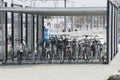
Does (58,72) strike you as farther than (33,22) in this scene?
No

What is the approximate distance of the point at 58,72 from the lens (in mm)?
19188

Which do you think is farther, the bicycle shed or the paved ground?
the bicycle shed

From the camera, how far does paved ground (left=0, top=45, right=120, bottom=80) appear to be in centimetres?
1747

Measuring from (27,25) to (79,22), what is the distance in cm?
6395

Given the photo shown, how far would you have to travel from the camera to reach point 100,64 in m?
22.4

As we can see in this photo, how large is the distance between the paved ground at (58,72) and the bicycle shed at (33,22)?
5.31 ft

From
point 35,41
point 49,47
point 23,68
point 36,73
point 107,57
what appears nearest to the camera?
point 36,73

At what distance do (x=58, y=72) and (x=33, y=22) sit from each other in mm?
9610

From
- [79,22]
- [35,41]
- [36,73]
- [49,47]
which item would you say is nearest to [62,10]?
[49,47]

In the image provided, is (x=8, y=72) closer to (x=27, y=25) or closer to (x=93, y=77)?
(x=93, y=77)

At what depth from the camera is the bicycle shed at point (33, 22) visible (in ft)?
71.6

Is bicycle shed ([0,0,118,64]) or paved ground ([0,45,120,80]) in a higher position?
bicycle shed ([0,0,118,64])

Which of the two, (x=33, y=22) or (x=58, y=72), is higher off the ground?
(x=33, y=22)

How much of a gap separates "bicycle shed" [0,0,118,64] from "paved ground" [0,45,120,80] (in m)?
1.62
